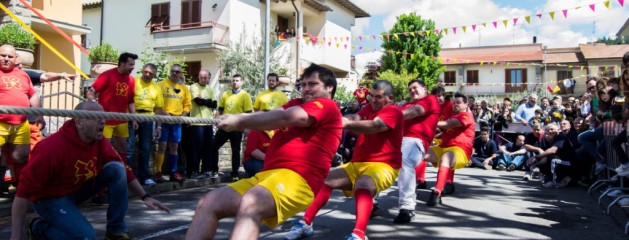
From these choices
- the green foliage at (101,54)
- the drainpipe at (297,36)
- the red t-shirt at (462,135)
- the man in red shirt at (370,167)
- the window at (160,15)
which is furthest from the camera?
the drainpipe at (297,36)

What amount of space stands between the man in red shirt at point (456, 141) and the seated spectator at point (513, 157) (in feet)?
18.8

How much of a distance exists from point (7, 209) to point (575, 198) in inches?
307

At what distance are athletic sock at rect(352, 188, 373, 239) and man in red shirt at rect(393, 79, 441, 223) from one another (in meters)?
1.17

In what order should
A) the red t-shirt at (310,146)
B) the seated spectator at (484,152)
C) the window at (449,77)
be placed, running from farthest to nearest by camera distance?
the window at (449,77) < the seated spectator at (484,152) < the red t-shirt at (310,146)

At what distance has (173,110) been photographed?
8.05 m

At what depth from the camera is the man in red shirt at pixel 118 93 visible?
6.81 m

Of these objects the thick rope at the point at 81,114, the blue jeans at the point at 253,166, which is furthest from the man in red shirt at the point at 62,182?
the blue jeans at the point at 253,166

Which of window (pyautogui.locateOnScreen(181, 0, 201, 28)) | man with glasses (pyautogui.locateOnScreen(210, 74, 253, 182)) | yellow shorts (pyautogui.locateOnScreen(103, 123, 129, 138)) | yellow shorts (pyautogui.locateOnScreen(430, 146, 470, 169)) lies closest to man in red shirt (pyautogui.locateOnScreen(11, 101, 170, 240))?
yellow shorts (pyautogui.locateOnScreen(103, 123, 129, 138))

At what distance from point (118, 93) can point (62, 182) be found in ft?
10.5

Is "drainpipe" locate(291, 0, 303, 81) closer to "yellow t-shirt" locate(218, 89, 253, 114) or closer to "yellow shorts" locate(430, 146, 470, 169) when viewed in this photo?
"yellow t-shirt" locate(218, 89, 253, 114)

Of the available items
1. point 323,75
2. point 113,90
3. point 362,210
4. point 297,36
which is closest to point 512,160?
point 362,210

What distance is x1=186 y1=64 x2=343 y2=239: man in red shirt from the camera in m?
3.02

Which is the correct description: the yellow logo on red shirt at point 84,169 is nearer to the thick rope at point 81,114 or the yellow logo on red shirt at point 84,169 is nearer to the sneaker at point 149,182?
the thick rope at point 81,114

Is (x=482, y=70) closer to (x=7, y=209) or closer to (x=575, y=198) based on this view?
(x=575, y=198)
